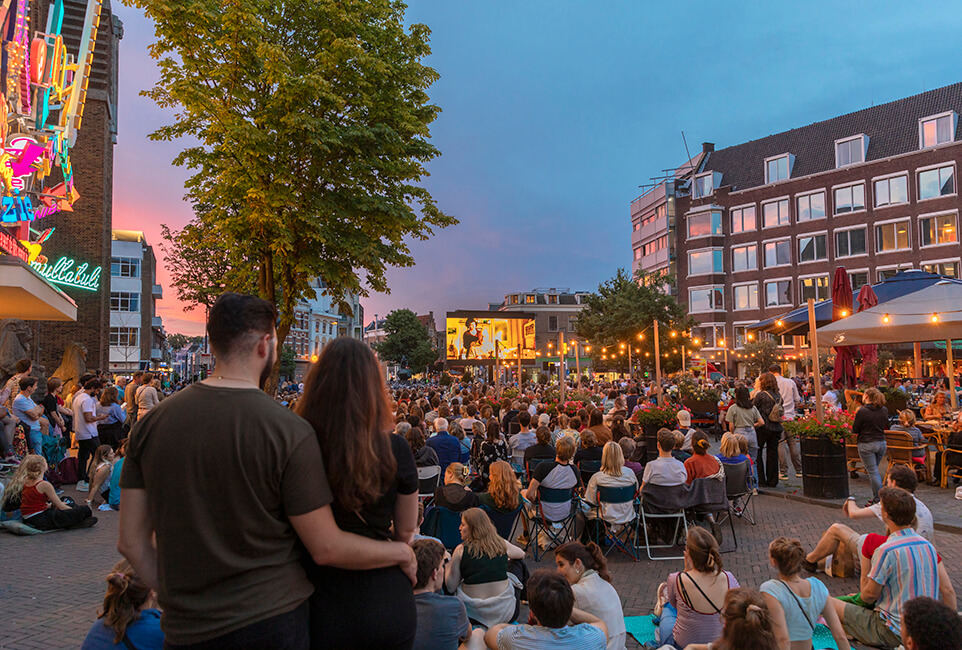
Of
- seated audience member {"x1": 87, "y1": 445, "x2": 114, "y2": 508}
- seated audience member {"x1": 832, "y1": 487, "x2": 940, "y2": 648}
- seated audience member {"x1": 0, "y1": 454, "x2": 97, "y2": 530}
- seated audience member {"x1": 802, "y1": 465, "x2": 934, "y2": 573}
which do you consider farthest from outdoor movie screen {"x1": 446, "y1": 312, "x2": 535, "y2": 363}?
seated audience member {"x1": 832, "y1": 487, "x2": 940, "y2": 648}

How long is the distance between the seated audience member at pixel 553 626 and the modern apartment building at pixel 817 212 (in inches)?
1702

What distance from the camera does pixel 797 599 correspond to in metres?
3.95

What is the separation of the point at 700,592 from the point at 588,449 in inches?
165

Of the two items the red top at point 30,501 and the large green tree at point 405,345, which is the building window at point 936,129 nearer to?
the red top at point 30,501

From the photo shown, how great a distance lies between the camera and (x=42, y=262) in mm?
19562

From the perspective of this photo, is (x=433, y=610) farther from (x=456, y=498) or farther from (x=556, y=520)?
(x=556, y=520)

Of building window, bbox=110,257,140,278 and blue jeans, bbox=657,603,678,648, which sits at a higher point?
building window, bbox=110,257,140,278

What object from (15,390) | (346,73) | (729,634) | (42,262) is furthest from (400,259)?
(42,262)

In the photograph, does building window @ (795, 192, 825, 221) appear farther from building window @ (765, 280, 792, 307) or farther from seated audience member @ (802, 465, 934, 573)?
seated audience member @ (802, 465, 934, 573)

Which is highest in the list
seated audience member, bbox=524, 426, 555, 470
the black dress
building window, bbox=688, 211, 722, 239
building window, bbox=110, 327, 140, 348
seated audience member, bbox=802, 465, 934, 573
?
building window, bbox=688, 211, 722, 239

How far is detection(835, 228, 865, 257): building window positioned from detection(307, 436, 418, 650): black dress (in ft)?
152

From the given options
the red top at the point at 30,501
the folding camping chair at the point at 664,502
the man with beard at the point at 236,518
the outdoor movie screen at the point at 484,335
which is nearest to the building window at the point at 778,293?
the outdoor movie screen at the point at 484,335

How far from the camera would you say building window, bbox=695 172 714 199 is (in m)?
47.7

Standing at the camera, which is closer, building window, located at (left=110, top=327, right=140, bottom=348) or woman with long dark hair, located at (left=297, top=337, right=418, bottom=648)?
woman with long dark hair, located at (left=297, top=337, right=418, bottom=648)
